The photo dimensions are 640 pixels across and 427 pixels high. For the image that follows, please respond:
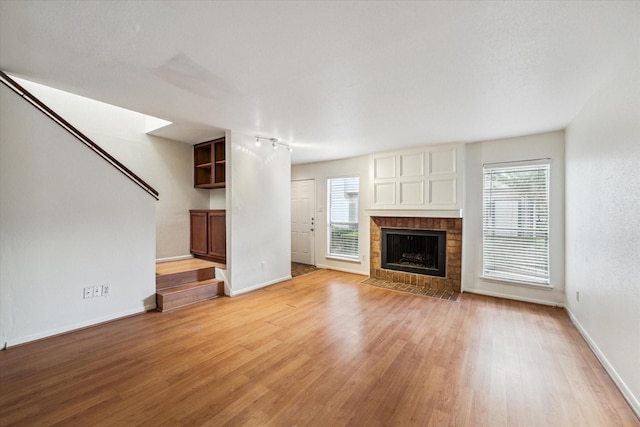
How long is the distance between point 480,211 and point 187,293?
15.4ft

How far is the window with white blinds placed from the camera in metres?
3.95

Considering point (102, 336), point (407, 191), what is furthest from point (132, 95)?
point (407, 191)

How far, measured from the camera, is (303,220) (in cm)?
670

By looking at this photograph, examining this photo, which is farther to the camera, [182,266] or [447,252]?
[447,252]

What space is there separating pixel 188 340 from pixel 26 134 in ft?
8.58

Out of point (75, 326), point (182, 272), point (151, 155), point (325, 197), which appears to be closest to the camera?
point (75, 326)

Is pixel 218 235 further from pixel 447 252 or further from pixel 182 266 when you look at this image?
pixel 447 252

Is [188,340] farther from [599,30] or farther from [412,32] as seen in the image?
[599,30]

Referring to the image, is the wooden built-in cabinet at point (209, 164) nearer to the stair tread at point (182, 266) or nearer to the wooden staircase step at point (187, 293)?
the stair tread at point (182, 266)

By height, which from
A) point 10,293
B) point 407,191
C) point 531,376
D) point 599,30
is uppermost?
point 599,30

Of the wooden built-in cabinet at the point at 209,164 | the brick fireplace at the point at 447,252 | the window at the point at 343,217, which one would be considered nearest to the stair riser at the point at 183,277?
the wooden built-in cabinet at the point at 209,164

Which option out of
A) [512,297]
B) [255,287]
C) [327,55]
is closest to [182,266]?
[255,287]

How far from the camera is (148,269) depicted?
11.8 ft

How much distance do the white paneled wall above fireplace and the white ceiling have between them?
126 cm
